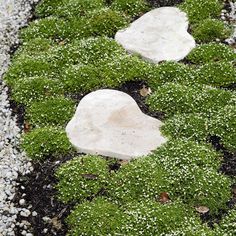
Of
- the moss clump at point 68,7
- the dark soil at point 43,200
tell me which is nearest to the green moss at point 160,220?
the dark soil at point 43,200

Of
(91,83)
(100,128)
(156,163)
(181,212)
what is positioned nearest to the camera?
(181,212)

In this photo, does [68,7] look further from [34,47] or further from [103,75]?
[103,75]

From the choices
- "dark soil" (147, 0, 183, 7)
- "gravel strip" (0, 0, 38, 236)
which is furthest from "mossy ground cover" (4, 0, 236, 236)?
"gravel strip" (0, 0, 38, 236)

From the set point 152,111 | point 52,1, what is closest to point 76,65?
point 152,111

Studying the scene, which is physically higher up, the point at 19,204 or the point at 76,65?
the point at 76,65

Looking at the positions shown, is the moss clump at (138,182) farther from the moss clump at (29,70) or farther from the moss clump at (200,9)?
the moss clump at (200,9)

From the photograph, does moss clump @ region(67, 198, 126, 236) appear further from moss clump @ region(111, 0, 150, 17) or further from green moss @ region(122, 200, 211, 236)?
moss clump @ region(111, 0, 150, 17)

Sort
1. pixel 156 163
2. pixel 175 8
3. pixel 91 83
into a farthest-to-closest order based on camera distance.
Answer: pixel 175 8 → pixel 91 83 → pixel 156 163

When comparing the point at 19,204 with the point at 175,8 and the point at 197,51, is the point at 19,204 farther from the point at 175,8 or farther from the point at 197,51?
the point at 175,8
